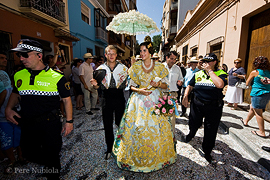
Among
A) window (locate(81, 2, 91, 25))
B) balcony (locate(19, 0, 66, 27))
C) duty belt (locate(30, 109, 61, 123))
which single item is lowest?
duty belt (locate(30, 109, 61, 123))

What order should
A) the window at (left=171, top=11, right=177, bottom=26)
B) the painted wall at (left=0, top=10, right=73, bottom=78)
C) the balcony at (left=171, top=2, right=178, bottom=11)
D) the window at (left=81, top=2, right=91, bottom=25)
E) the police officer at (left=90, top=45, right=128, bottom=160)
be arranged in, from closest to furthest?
the police officer at (left=90, top=45, right=128, bottom=160) → the painted wall at (left=0, top=10, right=73, bottom=78) → the window at (left=81, top=2, right=91, bottom=25) → the balcony at (left=171, top=2, right=178, bottom=11) → the window at (left=171, top=11, right=177, bottom=26)

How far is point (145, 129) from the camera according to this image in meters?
2.26

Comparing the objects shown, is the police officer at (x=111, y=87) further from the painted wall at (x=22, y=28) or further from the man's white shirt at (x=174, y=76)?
the painted wall at (x=22, y=28)

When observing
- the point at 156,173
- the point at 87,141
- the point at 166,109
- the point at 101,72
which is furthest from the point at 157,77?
the point at 87,141

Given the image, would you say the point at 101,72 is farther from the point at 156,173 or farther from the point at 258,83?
the point at 258,83

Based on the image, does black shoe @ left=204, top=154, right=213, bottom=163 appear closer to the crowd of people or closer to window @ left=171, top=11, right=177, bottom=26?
the crowd of people

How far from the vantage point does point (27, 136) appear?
1.96 m

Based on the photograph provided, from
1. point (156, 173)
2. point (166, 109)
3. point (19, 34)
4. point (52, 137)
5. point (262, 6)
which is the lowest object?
point (156, 173)

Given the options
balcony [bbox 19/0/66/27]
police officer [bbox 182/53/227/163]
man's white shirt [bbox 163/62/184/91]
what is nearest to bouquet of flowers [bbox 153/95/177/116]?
police officer [bbox 182/53/227/163]

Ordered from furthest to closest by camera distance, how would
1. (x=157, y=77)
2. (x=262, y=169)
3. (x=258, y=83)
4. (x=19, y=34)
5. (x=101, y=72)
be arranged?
(x=19, y=34), (x=258, y=83), (x=101, y=72), (x=262, y=169), (x=157, y=77)

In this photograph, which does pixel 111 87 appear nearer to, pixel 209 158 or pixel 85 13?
pixel 209 158

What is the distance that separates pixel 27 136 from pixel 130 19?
324 centimetres

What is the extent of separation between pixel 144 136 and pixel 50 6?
9755mm

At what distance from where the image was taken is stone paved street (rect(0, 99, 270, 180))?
238cm
